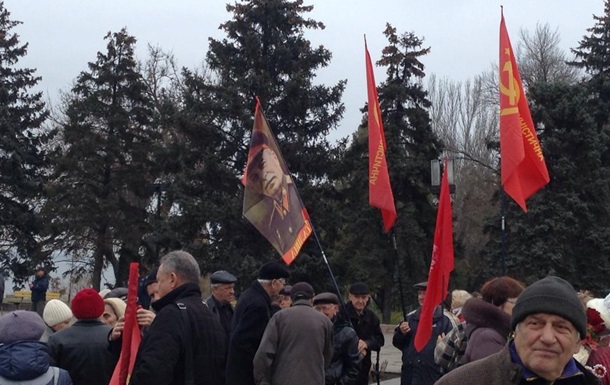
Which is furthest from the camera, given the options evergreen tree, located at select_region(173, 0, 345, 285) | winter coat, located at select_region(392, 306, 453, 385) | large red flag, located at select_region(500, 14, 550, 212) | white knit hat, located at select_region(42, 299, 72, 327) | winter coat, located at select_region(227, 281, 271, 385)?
evergreen tree, located at select_region(173, 0, 345, 285)

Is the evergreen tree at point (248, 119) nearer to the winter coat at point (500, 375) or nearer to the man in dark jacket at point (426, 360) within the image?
the man in dark jacket at point (426, 360)

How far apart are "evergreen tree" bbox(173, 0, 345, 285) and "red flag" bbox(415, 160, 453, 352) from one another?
61.6 feet

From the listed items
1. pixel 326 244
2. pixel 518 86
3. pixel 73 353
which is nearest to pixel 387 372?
pixel 518 86

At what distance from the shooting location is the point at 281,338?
713 cm

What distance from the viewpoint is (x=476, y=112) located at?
54.2 m

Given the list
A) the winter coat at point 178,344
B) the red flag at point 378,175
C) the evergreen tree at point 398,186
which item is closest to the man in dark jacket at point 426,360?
the red flag at point 378,175

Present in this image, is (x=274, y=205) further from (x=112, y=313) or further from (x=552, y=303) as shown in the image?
(x=552, y=303)

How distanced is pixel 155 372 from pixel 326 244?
22392mm

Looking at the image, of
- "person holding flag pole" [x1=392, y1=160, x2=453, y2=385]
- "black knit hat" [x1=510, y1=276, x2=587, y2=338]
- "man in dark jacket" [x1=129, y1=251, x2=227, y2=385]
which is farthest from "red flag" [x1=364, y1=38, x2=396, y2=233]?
"black knit hat" [x1=510, y1=276, x2=587, y2=338]

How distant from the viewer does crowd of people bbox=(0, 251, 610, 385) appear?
2.97 metres

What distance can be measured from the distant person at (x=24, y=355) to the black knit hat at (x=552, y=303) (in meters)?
2.76

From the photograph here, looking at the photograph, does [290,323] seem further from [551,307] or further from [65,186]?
[65,186]

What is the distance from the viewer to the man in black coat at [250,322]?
23.5ft

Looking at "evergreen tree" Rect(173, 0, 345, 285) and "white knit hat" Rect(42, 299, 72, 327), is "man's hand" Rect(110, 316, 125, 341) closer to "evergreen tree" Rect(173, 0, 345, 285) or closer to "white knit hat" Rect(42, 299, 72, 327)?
"white knit hat" Rect(42, 299, 72, 327)
